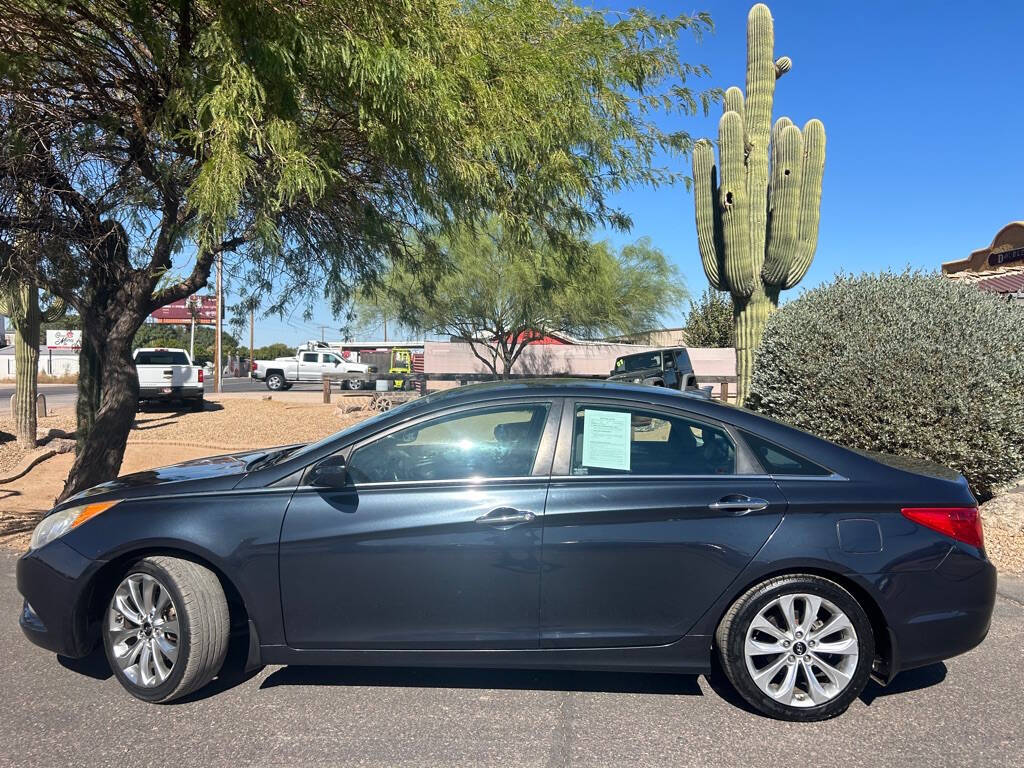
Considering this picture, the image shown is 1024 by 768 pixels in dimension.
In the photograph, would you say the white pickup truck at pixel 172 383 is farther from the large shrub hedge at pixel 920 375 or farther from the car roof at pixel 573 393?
the car roof at pixel 573 393

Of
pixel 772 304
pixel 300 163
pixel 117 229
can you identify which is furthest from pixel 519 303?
pixel 300 163

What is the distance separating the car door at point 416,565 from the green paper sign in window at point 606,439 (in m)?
0.28

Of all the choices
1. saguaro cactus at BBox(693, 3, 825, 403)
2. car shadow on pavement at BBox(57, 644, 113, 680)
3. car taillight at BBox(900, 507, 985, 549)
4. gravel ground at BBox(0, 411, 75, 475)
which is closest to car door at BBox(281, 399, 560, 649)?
car shadow on pavement at BBox(57, 644, 113, 680)

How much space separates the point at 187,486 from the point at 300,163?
221cm

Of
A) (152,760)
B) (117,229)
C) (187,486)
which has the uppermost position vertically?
(117,229)

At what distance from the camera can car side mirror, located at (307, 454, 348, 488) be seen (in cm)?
332

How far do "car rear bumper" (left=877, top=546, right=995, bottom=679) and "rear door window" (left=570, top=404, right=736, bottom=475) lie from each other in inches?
35.4

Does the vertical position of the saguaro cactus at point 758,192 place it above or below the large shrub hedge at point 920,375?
above

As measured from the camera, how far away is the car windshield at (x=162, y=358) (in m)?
21.1

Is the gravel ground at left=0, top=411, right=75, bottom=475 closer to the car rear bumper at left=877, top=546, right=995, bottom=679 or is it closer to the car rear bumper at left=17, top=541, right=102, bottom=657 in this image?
the car rear bumper at left=17, top=541, right=102, bottom=657

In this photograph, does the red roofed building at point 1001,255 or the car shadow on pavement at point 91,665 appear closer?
the car shadow on pavement at point 91,665

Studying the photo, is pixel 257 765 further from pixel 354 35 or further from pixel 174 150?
pixel 174 150

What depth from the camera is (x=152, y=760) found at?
9.58 ft

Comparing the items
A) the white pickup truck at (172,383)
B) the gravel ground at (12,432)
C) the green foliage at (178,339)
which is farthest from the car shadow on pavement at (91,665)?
the green foliage at (178,339)
